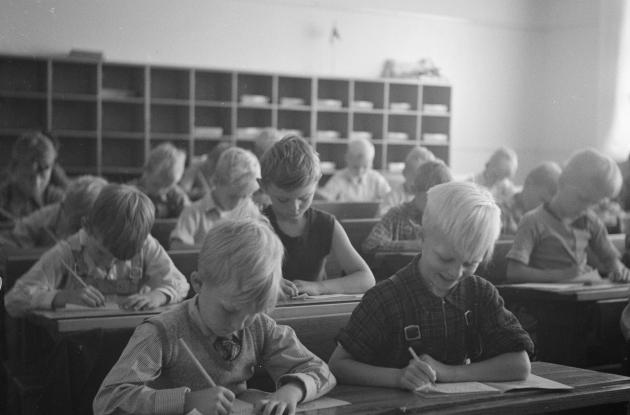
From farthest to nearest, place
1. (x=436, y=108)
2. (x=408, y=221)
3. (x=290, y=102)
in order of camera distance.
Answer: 1. (x=436, y=108)
2. (x=290, y=102)
3. (x=408, y=221)

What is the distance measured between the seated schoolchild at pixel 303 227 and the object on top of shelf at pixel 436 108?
21.9 feet

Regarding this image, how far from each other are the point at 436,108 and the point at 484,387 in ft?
25.5

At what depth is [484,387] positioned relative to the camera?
6.42ft

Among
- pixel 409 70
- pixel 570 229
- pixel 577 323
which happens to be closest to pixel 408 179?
pixel 570 229

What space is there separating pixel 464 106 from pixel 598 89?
142 centimetres

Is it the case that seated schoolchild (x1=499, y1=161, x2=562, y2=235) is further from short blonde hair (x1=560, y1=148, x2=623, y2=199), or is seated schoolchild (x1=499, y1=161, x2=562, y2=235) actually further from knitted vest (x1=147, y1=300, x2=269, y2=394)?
knitted vest (x1=147, y1=300, x2=269, y2=394)

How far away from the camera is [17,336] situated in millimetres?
3146

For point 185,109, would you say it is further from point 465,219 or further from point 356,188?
point 465,219

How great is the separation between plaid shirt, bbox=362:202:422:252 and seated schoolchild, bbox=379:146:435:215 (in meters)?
1.07

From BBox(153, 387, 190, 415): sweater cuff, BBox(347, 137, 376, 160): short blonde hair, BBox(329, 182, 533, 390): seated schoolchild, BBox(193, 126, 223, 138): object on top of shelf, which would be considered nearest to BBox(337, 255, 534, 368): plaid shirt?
BBox(329, 182, 533, 390): seated schoolchild

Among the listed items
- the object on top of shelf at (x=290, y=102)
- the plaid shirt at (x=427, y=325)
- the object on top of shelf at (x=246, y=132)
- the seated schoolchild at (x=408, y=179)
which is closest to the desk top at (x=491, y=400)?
the plaid shirt at (x=427, y=325)

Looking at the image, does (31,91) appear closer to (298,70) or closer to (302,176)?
(298,70)

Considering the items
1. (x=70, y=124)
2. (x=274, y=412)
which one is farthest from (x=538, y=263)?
(x=70, y=124)

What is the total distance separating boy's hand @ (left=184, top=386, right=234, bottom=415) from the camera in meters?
1.62
